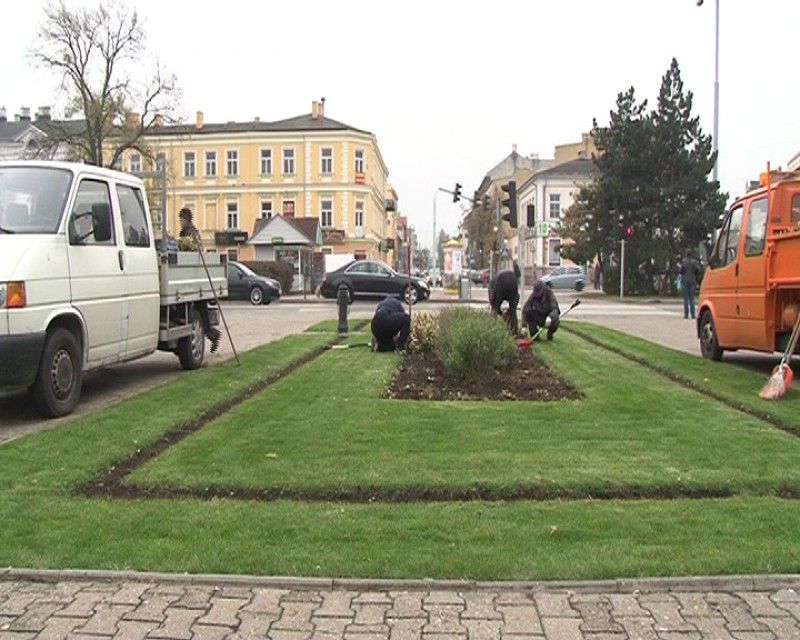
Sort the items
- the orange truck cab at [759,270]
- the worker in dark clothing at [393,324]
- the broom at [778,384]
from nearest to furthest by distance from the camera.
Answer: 1. the broom at [778,384]
2. the orange truck cab at [759,270]
3. the worker in dark clothing at [393,324]

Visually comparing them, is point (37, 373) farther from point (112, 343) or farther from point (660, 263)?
point (660, 263)

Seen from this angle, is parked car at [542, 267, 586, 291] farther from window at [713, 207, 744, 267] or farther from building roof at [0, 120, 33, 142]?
building roof at [0, 120, 33, 142]

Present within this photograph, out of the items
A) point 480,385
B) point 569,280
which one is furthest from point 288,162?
point 480,385

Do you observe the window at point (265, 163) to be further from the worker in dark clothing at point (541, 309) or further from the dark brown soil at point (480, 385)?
the dark brown soil at point (480, 385)

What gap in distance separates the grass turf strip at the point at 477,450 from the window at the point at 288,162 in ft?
207

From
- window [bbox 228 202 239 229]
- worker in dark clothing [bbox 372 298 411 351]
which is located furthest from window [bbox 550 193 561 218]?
worker in dark clothing [bbox 372 298 411 351]

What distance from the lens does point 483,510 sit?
489cm

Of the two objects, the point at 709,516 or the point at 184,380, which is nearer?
the point at 709,516

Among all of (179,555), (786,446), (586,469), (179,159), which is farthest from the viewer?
(179,159)

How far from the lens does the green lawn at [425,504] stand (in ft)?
13.6

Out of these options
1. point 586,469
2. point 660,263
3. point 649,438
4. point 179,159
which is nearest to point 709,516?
point 586,469

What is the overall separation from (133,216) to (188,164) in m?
64.9

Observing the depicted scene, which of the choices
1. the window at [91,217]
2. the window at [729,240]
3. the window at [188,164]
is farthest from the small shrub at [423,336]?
the window at [188,164]

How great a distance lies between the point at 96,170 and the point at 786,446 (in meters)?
7.65
